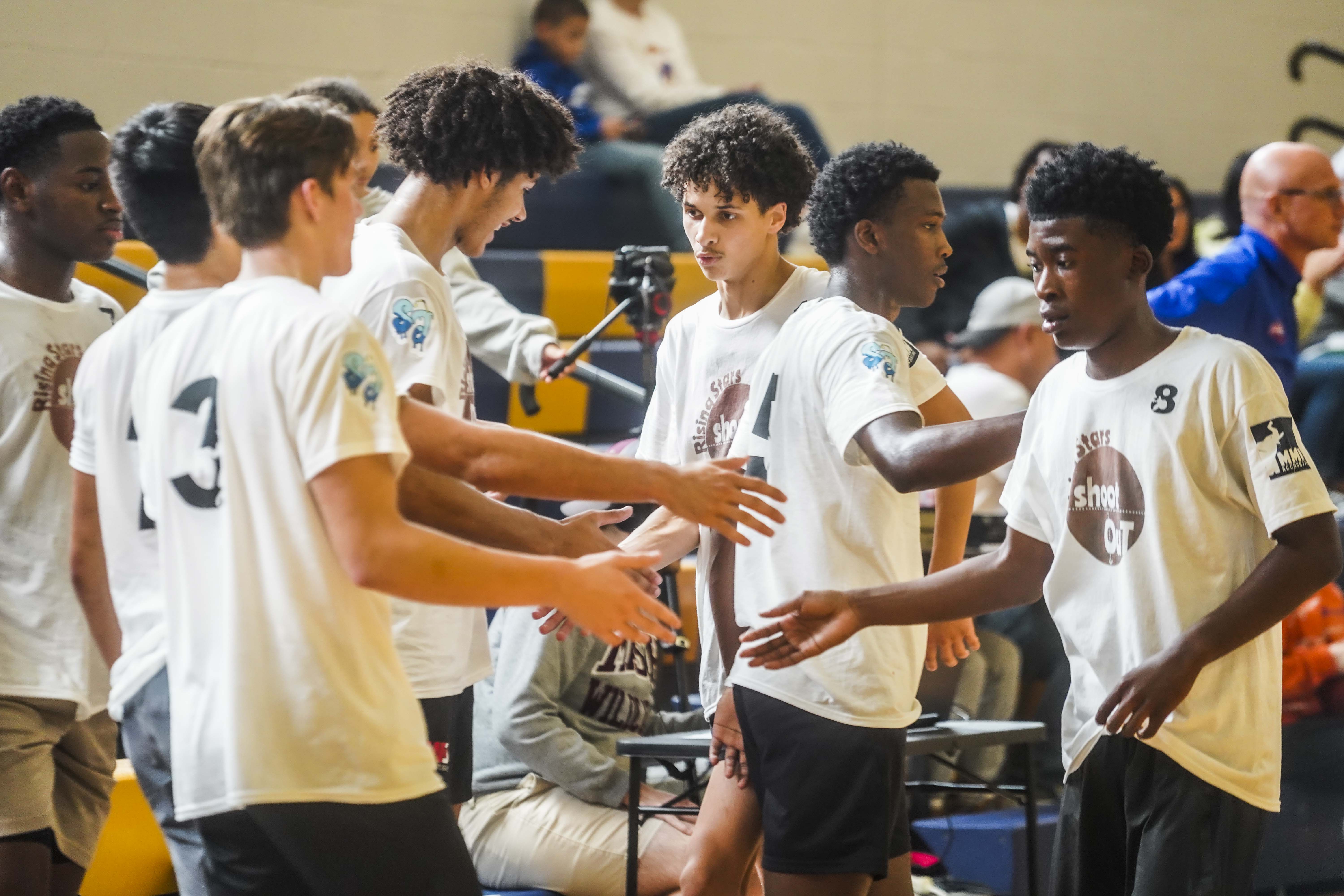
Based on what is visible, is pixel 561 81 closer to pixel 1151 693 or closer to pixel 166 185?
pixel 166 185

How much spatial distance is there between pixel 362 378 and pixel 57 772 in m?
1.61

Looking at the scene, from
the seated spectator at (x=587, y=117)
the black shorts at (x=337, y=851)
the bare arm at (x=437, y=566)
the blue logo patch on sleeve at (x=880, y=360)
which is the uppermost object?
the seated spectator at (x=587, y=117)

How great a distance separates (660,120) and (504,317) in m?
2.04

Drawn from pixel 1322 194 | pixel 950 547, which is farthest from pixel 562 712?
pixel 1322 194

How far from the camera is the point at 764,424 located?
2.50m

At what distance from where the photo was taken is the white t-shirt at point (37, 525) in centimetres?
271

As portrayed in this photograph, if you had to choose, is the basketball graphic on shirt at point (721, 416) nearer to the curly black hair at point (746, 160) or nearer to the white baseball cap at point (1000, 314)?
the curly black hair at point (746, 160)

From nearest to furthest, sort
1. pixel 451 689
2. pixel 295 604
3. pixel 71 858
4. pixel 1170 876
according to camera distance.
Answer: pixel 295 604, pixel 1170 876, pixel 451 689, pixel 71 858

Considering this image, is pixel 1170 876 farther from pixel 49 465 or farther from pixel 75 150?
pixel 75 150

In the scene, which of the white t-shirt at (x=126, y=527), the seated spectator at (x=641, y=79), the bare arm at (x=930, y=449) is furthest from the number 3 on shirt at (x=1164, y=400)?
the seated spectator at (x=641, y=79)

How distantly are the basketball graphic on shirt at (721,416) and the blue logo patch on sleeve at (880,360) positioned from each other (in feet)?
1.40

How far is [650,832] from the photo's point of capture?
11.5 feet

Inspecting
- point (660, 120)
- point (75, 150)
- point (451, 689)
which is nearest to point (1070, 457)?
point (451, 689)

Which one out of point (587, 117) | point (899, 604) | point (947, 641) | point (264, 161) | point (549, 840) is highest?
point (587, 117)
